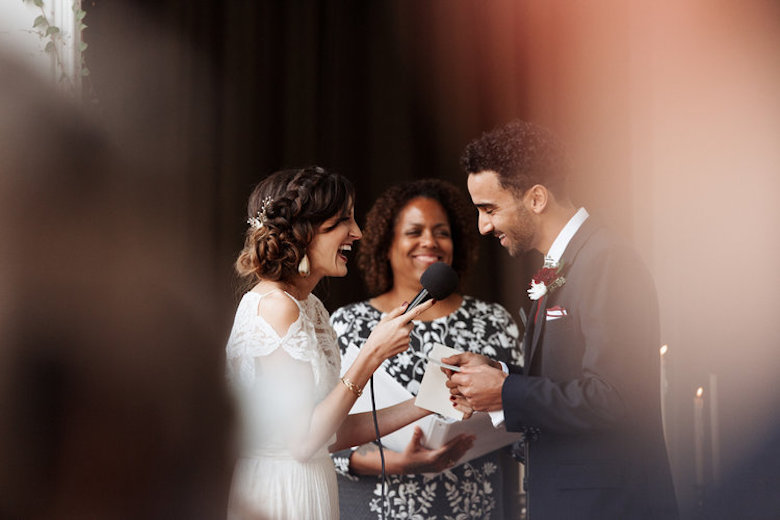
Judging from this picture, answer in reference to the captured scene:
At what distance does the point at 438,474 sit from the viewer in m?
3.06

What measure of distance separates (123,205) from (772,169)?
2644 mm

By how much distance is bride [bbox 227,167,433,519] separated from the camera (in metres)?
2.20

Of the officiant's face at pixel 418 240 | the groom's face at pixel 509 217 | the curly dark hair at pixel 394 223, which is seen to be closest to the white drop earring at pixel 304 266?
the groom's face at pixel 509 217

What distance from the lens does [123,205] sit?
297cm

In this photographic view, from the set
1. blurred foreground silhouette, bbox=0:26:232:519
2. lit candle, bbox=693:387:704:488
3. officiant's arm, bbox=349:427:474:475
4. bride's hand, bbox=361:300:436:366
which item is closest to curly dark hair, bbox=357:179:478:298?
blurred foreground silhouette, bbox=0:26:232:519

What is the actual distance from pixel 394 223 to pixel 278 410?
4.67 feet

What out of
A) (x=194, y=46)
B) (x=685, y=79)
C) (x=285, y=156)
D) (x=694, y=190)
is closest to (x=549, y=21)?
(x=685, y=79)

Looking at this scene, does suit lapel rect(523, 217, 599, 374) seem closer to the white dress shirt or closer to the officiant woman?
the white dress shirt

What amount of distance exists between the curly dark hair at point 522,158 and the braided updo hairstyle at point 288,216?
436mm

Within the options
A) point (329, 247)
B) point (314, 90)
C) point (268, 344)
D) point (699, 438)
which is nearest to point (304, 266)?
point (329, 247)

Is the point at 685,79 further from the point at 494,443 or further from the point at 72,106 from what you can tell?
the point at 72,106

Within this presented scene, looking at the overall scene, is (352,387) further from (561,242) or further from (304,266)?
(561,242)

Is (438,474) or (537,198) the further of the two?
(438,474)

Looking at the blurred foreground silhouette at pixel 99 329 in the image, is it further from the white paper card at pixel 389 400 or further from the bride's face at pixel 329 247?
the bride's face at pixel 329 247
